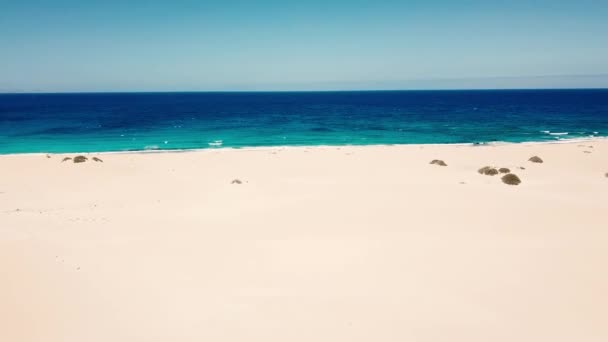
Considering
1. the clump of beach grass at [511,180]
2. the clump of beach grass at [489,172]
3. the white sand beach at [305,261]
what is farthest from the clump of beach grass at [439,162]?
the clump of beach grass at [511,180]

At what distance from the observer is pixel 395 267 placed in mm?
11422

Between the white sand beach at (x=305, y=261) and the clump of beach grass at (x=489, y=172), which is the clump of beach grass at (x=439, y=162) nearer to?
the clump of beach grass at (x=489, y=172)

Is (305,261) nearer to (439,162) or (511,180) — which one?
(511,180)

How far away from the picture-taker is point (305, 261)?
39.0 ft

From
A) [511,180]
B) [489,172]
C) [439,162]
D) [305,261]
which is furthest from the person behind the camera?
[439,162]

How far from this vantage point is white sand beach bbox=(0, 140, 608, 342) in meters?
8.57

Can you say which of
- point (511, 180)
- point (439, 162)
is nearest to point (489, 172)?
point (511, 180)

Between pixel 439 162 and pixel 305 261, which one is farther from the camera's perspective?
pixel 439 162

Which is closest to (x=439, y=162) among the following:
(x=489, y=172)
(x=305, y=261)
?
(x=489, y=172)

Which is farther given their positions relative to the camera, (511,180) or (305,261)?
(511,180)

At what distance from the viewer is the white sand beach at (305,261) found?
28.1 feet

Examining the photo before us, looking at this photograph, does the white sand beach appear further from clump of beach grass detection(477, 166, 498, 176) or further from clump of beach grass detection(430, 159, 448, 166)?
clump of beach grass detection(430, 159, 448, 166)

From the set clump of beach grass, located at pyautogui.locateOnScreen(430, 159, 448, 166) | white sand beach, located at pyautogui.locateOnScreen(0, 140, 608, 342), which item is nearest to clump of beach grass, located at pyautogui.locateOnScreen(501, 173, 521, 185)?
white sand beach, located at pyautogui.locateOnScreen(0, 140, 608, 342)

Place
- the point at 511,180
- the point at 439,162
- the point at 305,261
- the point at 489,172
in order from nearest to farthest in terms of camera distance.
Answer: the point at 305,261, the point at 511,180, the point at 489,172, the point at 439,162
